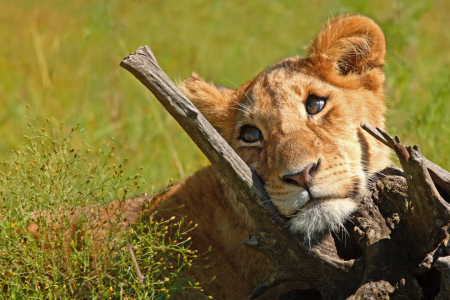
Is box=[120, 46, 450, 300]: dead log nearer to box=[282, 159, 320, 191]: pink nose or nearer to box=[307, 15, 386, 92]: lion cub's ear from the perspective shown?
box=[282, 159, 320, 191]: pink nose

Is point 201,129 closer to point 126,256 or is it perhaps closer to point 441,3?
point 126,256

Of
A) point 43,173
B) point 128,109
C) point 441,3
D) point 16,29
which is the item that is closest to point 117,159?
point 128,109

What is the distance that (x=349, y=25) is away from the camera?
15.0 ft

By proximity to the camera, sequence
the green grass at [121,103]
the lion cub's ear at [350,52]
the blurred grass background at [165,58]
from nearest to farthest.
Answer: the green grass at [121,103] < the lion cub's ear at [350,52] < the blurred grass background at [165,58]

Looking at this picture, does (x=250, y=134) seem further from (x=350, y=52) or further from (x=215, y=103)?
(x=350, y=52)

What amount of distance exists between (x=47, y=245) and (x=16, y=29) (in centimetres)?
907

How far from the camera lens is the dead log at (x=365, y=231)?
315 cm

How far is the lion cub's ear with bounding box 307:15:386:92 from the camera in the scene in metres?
4.55

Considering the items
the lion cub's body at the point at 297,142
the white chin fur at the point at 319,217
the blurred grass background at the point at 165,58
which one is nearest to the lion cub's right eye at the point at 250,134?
the lion cub's body at the point at 297,142

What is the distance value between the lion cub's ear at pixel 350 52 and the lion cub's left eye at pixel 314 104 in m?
0.31

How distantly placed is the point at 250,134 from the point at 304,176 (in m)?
1.04

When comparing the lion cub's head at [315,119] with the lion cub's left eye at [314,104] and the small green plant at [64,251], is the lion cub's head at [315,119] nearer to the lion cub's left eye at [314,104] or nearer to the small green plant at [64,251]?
the lion cub's left eye at [314,104]

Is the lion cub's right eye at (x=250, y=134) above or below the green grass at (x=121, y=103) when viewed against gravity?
below

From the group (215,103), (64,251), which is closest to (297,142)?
(215,103)
